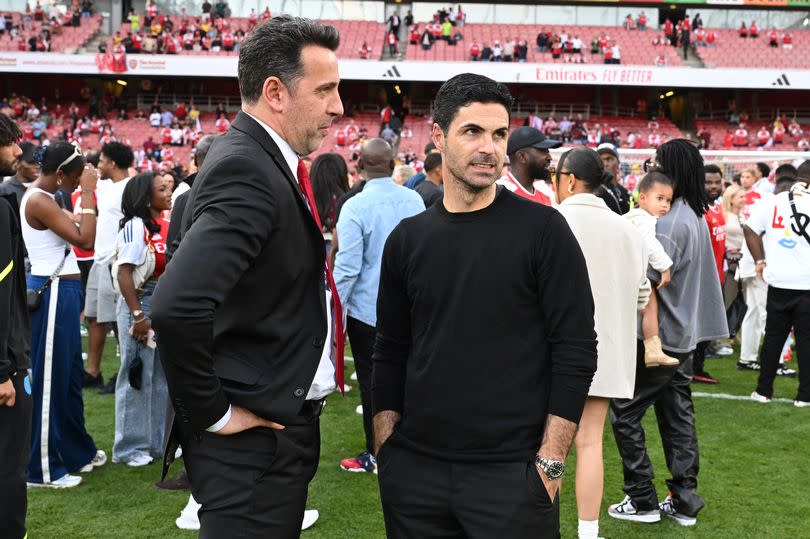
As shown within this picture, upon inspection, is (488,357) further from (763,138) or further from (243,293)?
(763,138)

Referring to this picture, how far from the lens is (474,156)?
2449 millimetres

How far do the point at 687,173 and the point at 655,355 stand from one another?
1149 mm

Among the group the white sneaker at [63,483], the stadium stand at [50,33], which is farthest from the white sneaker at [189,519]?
the stadium stand at [50,33]

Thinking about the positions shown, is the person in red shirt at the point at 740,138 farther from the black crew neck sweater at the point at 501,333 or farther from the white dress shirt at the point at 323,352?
the white dress shirt at the point at 323,352

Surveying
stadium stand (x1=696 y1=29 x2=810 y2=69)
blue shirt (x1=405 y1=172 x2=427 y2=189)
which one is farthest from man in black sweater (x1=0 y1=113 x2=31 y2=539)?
stadium stand (x1=696 y1=29 x2=810 y2=69)

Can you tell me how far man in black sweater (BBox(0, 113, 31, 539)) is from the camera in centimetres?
301

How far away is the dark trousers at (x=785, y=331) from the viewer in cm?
697

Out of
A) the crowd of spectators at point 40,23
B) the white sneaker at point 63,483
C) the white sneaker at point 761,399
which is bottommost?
the white sneaker at point 761,399

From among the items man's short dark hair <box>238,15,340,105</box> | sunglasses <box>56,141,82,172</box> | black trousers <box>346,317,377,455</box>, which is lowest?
black trousers <box>346,317,377,455</box>

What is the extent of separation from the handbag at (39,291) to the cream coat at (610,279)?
3098 mm

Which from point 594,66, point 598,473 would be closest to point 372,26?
point 594,66

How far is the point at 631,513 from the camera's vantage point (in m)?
4.57

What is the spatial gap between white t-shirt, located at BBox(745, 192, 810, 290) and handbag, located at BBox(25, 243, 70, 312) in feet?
18.7

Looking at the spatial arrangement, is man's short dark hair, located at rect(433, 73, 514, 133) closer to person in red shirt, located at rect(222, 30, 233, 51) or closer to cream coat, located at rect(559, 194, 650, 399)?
cream coat, located at rect(559, 194, 650, 399)
